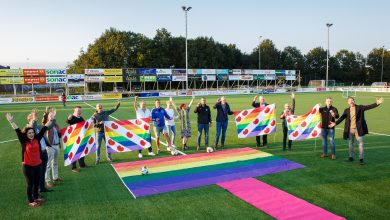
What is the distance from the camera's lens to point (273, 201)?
7.12m

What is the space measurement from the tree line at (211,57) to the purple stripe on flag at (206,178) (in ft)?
191

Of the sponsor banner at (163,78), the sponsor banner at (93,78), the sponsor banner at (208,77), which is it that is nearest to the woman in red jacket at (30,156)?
the sponsor banner at (93,78)

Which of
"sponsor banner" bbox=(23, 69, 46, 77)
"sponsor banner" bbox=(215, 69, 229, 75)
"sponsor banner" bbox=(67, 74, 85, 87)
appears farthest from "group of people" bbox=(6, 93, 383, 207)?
"sponsor banner" bbox=(215, 69, 229, 75)

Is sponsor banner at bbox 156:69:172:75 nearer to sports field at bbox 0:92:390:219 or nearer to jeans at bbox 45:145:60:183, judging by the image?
sports field at bbox 0:92:390:219

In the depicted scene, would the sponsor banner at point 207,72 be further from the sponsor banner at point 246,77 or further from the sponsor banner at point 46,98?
the sponsor banner at point 46,98

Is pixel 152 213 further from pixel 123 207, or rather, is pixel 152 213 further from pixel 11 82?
pixel 11 82

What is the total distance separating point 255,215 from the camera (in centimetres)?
644

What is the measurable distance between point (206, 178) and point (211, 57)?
2715 inches

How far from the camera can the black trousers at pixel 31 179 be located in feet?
22.7

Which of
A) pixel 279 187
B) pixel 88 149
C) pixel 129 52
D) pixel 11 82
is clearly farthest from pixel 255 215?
pixel 129 52

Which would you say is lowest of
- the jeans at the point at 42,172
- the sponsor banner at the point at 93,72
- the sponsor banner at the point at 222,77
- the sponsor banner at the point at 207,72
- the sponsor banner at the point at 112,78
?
the jeans at the point at 42,172

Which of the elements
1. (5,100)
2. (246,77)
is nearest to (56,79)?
(5,100)

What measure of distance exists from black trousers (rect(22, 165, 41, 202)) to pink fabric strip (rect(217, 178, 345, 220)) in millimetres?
4554

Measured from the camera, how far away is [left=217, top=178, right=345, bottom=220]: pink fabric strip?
6410mm
